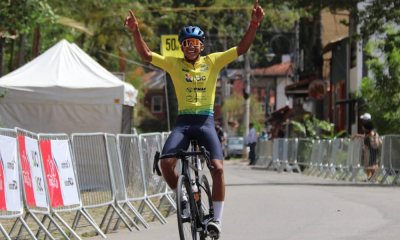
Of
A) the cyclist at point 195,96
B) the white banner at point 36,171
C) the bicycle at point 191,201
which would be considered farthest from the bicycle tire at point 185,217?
the white banner at point 36,171

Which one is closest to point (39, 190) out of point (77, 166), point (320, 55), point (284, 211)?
point (77, 166)

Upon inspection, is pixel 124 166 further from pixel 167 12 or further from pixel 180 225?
pixel 167 12

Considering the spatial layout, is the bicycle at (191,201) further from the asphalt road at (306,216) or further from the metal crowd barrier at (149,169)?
the metal crowd barrier at (149,169)

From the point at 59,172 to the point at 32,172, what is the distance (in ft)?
2.41

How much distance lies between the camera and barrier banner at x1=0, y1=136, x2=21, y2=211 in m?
8.01

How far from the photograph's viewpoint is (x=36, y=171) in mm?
8953

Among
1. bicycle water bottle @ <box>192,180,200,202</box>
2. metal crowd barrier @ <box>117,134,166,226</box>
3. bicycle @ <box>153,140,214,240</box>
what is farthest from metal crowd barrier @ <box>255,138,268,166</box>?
bicycle water bottle @ <box>192,180,200,202</box>

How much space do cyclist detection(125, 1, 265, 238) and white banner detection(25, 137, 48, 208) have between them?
6.48 ft

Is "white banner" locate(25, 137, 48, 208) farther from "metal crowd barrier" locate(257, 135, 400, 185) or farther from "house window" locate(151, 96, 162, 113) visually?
"house window" locate(151, 96, 162, 113)

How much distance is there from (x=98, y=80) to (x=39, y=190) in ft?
32.7

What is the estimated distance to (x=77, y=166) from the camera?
399 inches

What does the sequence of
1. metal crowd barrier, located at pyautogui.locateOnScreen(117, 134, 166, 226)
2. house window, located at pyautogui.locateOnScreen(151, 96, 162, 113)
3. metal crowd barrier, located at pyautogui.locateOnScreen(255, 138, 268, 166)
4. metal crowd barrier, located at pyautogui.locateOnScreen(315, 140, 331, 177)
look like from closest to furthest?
metal crowd barrier, located at pyautogui.locateOnScreen(117, 134, 166, 226), metal crowd barrier, located at pyautogui.locateOnScreen(315, 140, 331, 177), metal crowd barrier, located at pyautogui.locateOnScreen(255, 138, 268, 166), house window, located at pyautogui.locateOnScreen(151, 96, 162, 113)

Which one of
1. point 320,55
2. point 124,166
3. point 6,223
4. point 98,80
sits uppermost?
point 320,55

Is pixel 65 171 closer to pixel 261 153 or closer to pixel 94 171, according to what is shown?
pixel 94 171
